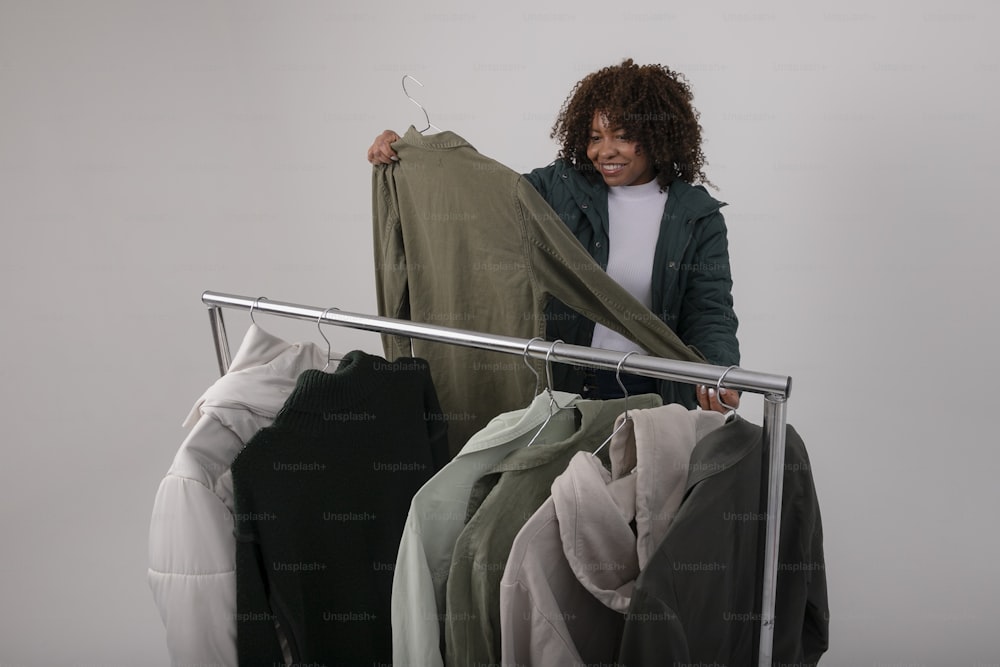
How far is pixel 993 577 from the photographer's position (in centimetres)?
296

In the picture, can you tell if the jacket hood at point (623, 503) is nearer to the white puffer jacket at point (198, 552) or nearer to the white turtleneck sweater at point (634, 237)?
the white puffer jacket at point (198, 552)

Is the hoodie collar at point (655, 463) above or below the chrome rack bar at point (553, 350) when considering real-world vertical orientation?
below

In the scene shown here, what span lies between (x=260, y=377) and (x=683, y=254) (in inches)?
44.8

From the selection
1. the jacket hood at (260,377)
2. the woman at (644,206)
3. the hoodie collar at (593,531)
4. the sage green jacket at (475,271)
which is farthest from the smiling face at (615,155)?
the hoodie collar at (593,531)

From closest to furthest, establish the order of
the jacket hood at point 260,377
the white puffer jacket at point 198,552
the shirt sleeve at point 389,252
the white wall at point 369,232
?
the white puffer jacket at point 198,552, the jacket hood at point 260,377, the shirt sleeve at point 389,252, the white wall at point 369,232

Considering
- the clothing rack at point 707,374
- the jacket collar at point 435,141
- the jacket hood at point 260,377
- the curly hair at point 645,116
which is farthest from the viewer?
the curly hair at point 645,116

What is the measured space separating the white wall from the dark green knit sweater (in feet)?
6.04

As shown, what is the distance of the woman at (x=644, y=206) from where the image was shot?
7.00 ft

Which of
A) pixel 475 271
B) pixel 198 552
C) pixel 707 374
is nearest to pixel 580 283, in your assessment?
pixel 475 271

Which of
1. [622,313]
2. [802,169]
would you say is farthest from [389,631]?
[802,169]

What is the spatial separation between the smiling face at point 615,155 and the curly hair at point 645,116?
0.02 m

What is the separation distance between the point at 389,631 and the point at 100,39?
292 cm

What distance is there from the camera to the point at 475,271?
177 cm

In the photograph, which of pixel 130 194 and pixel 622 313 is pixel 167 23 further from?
pixel 622 313
